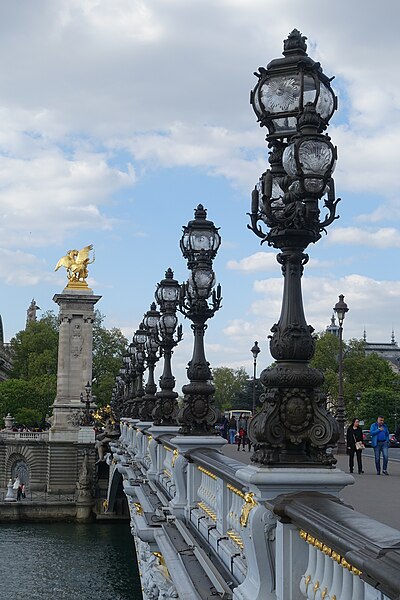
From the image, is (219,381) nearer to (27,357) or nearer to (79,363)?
(27,357)

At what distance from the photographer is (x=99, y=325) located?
106312 millimetres

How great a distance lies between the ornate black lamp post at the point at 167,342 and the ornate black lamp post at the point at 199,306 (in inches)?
156

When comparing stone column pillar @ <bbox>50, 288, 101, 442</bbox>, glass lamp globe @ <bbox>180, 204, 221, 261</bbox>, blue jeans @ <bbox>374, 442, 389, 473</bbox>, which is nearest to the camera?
glass lamp globe @ <bbox>180, 204, 221, 261</bbox>

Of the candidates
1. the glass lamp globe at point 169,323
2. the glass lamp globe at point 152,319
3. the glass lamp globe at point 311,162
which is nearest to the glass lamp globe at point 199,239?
the glass lamp globe at point 169,323

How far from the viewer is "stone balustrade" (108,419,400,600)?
4.32m

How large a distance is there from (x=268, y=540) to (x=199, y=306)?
6.82 m

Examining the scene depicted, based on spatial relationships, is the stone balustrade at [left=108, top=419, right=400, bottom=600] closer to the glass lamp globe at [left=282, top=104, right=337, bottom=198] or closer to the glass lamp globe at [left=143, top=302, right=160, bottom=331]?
the glass lamp globe at [left=282, top=104, right=337, bottom=198]

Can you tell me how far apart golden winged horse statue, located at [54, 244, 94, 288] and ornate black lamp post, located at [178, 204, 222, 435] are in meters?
65.5

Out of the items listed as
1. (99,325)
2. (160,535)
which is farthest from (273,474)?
(99,325)

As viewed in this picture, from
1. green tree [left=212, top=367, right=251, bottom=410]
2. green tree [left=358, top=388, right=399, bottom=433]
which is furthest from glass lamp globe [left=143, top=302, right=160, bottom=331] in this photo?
green tree [left=212, top=367, right=251, bottom=410]

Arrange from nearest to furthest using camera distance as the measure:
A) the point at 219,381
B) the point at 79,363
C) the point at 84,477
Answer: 1. the point at 84,477
2. the point at 79,363
3. the point at 219,381

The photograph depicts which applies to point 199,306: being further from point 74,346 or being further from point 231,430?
point 74,346

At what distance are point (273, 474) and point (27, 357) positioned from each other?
9407 centimetres

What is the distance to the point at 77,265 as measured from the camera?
81.1 m
